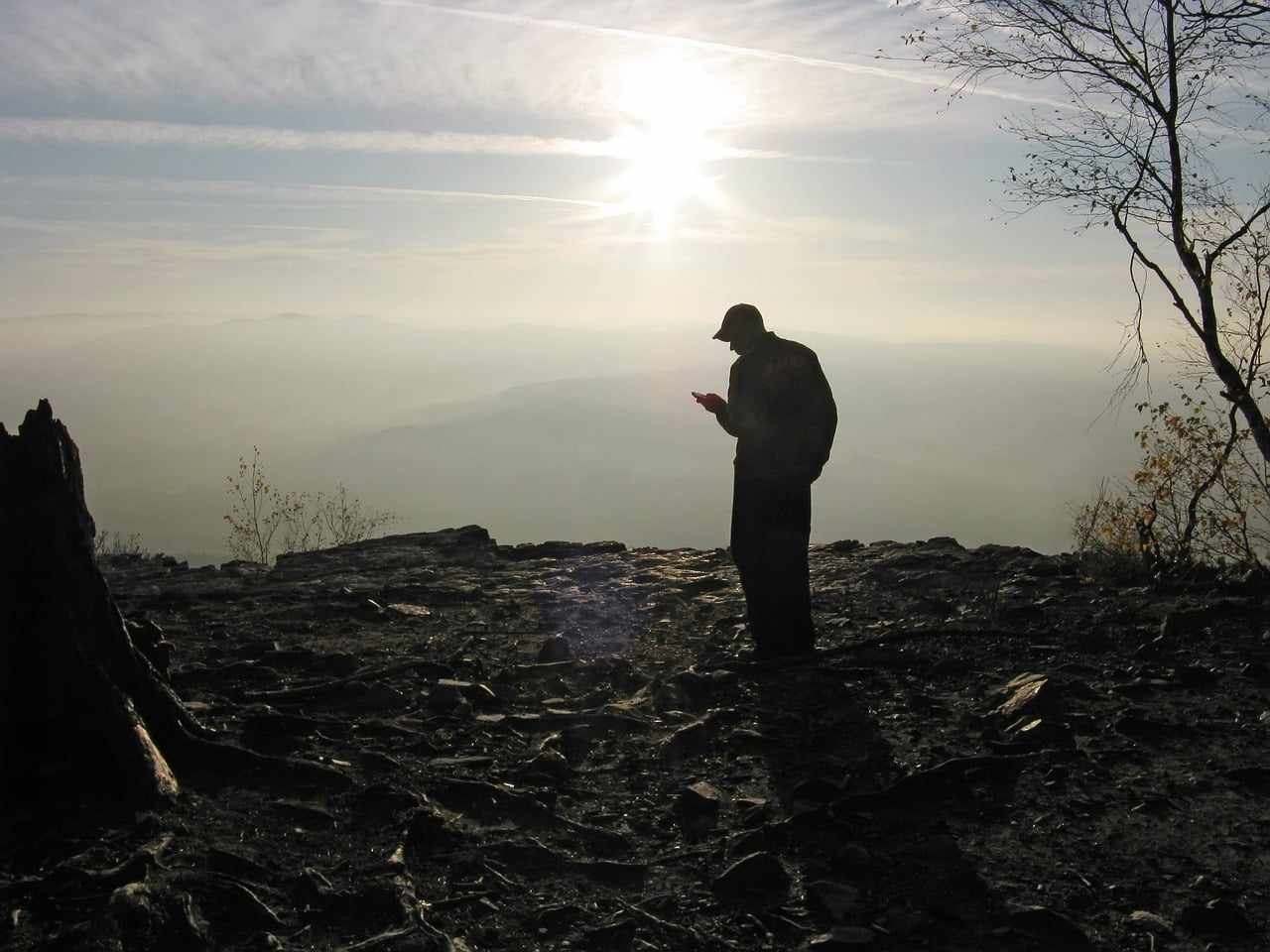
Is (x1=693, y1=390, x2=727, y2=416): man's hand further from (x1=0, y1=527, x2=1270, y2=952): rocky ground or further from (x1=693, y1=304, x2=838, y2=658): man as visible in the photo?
(x1=0, y1=527, x2=1270, y2=952): rocky ground

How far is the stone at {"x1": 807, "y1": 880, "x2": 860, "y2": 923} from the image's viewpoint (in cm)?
495

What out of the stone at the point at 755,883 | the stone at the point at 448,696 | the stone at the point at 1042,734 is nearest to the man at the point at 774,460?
the stone at the point at 1042,734

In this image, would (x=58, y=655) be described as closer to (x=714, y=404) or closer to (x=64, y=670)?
(x=64, y=670)

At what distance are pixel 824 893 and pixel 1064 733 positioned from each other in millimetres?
2725

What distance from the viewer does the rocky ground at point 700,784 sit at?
4.83 meters

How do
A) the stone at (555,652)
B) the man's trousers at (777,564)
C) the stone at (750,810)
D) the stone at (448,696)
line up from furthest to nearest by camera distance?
the stone at (555,652) < the man's trousers at (777,564) < the stone at (448,696) < the stone at (750,810)

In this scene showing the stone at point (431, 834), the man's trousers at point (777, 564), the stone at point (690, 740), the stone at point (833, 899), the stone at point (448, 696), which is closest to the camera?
the stone at point (833, 899)

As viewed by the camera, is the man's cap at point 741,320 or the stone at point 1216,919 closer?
the stone at point 1216,919

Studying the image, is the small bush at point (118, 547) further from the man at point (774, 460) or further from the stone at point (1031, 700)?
the stone at point (1031, 700)

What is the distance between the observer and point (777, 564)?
29.9ft

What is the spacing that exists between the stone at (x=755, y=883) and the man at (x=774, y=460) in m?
3.80

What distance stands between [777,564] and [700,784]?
9.84ft

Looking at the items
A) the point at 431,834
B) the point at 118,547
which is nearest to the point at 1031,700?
the point at 431,834

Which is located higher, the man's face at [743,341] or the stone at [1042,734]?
the man's face at [743,341]
